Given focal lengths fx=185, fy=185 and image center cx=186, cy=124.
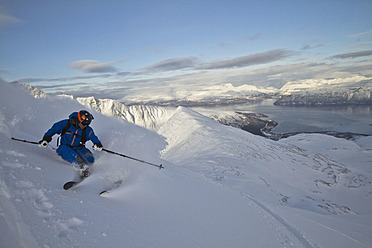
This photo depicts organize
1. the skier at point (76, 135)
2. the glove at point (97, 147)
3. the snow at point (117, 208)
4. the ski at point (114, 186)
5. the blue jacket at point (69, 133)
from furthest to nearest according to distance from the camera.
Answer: the glove at point (97, 147)
the blue jacket at point (69, 133)
the skier at point (76, 135)
the ski at point (114, 186)
the snow at point (117, 208)

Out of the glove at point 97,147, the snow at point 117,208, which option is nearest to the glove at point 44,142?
the snow at point 117,208

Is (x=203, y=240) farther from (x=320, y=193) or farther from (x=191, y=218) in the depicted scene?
(x=320, y=193)

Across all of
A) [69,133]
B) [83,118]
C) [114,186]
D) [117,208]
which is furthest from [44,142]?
[117,208]

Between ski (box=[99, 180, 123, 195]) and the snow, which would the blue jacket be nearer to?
the snow

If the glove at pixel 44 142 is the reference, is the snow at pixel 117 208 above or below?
below

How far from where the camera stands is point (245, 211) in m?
5.91

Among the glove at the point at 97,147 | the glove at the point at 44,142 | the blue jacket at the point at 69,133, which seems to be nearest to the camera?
the glove at the point at 44,142

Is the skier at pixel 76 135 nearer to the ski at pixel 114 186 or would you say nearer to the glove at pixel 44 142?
the glove at pixel 44 142

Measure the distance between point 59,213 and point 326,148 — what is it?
2816 inches

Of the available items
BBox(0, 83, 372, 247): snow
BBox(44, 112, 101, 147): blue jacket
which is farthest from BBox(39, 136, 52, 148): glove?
BBox(44, 112, 101, 147): blue jacket

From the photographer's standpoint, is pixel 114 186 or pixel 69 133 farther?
pixel 69 133

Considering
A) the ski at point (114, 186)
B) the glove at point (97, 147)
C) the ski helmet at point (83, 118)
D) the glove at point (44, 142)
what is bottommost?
the ski at point (114, 186)

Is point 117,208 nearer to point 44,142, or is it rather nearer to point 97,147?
point 97,147

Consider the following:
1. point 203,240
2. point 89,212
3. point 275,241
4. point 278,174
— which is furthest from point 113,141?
point 278,174
